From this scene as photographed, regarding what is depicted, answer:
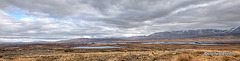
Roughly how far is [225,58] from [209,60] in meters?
1.81

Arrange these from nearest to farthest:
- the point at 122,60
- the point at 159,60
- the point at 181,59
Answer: the point at 181,59, the point at 159,60, the point at 122,60

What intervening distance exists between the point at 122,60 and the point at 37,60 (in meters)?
9.58

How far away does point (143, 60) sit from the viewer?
14.1m

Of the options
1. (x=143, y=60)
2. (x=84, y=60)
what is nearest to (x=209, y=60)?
(x=143, y=60)

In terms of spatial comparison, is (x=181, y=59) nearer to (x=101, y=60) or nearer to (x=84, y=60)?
(x=101, y=60)

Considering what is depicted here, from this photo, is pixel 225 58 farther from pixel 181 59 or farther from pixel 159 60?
pixel 159 60

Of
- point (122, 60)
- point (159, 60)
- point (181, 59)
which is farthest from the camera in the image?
point (122, 60)

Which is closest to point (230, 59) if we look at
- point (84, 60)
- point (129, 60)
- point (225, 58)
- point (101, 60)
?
point (225, 58)

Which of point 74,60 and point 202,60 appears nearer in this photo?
point 202,60

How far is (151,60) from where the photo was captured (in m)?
13.8

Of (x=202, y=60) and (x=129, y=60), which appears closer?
(x=202, y=60)

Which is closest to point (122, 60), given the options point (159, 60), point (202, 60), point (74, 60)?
point (159, 60)

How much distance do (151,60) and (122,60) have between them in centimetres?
303

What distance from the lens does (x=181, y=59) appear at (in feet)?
41.5
